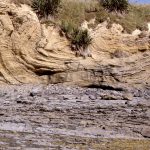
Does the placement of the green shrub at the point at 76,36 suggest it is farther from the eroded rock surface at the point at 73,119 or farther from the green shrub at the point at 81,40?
the eroded rock surface at the point at 73,119

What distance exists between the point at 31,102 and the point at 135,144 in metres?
6.54

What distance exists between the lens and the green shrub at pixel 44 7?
2855 centimetres

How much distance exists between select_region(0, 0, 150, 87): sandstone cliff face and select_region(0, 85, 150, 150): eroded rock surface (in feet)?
6.19

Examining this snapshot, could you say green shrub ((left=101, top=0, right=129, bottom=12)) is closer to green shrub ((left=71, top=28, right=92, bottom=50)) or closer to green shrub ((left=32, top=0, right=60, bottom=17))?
green shrub ((left=32, top=0, right=60, bottom=17))

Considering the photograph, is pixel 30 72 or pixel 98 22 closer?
pixel 30 72

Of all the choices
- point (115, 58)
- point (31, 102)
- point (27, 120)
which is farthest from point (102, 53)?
point (27, 120)

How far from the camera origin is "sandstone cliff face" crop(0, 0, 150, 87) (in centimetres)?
2544

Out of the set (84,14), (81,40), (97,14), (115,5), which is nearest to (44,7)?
(84,14)

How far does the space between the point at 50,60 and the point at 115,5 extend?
6.76 m

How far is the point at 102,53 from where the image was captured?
91.7 feet

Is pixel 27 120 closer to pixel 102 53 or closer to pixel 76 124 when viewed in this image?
pixel 76 124

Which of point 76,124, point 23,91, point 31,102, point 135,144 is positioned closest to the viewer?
point 135,144

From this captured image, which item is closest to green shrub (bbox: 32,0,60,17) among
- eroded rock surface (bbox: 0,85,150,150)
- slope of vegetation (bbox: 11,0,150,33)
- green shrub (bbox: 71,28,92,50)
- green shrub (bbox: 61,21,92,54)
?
slope of vegetation (bbox: 11,0,150,33)

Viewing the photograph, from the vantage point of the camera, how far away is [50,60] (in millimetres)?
26375
